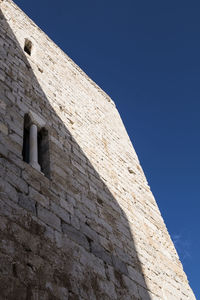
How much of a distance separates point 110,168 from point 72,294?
308 cm

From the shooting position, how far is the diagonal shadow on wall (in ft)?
8.55

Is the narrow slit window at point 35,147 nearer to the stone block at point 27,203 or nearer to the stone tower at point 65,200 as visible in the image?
the stone tower at point 65,200

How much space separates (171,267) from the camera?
5062 millimetres

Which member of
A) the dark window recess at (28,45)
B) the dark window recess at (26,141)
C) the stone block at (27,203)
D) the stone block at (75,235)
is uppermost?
the dark window recess at (28,45)

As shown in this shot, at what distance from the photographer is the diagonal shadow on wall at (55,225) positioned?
2.61 m

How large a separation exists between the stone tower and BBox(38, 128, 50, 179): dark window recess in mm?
13

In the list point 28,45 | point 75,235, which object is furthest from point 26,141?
point 28,45

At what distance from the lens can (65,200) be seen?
3.69 meters

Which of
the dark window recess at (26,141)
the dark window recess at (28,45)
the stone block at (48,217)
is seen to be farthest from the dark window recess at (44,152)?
the dark window recess at (28,45)

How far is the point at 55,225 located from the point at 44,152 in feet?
4.33

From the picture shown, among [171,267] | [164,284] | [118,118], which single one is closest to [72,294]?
[164,284]

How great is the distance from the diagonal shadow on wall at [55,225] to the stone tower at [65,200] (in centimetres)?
1

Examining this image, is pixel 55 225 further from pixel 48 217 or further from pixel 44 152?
pixel 44 152

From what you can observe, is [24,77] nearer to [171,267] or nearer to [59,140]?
[59,140]
